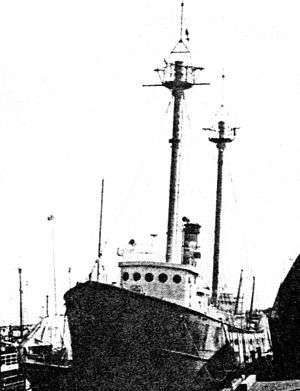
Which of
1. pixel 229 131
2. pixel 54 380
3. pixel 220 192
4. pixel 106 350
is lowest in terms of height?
pixel 54 380

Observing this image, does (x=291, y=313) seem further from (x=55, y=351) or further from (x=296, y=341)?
(x=55, y=351)

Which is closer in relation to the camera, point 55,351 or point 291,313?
point 291,313

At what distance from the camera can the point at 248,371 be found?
2869cm

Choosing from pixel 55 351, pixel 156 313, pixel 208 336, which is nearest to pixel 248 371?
pixel 208 336

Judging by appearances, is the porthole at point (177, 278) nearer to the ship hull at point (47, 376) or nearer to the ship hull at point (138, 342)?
the ship hull at point (138, 342)

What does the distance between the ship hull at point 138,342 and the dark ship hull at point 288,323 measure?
2.67 metres

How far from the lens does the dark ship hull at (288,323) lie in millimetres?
23547

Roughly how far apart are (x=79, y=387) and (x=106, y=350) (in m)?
2.30

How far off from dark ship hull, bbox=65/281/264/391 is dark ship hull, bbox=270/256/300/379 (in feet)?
8.74

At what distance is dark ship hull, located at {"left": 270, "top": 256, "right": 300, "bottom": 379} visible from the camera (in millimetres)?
23547

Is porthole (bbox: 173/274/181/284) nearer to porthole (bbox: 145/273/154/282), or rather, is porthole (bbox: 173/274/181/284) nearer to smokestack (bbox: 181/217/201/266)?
porthole (bbox: 145/273/154/282)

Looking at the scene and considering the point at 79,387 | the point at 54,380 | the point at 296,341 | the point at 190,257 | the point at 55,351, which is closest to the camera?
the point at 296,341

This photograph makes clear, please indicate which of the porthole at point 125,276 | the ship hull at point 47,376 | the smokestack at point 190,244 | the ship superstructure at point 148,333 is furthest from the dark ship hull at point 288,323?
the ship hull at point 47,376

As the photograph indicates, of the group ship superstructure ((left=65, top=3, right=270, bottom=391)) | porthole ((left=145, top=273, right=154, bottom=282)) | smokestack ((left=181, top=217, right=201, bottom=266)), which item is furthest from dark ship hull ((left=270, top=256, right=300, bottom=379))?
smokestack ((left=181, top=217, right=201, bottom=266))
